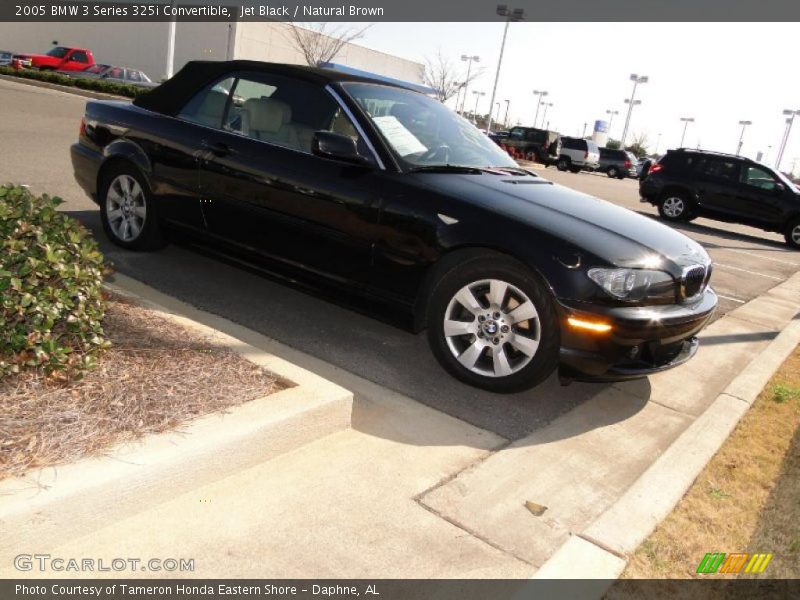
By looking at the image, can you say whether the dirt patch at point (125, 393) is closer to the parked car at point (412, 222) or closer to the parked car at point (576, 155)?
the parked car at point (412, 222)

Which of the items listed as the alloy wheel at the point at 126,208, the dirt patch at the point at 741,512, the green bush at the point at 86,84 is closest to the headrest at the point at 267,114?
the alloy wheel at the point at 126,208

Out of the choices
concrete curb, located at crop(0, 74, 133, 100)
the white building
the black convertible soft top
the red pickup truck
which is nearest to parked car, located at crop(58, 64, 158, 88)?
the red pickup truck

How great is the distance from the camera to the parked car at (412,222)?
394 cm

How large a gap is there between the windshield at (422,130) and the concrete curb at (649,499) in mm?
2228

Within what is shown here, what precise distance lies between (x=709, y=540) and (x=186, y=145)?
4.17 metres

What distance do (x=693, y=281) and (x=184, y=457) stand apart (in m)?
3.15

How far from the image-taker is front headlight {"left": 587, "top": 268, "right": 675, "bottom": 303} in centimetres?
385

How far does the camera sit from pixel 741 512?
336cm

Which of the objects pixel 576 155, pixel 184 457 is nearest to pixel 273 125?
pixel 184 457

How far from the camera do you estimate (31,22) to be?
182 feet

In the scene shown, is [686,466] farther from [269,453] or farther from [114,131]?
[114,131]

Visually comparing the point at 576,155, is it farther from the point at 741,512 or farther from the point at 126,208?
the point at 741,512

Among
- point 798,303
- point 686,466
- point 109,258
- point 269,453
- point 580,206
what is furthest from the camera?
point 798,303

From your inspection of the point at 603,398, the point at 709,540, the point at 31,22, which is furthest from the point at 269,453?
the point at 31,22
